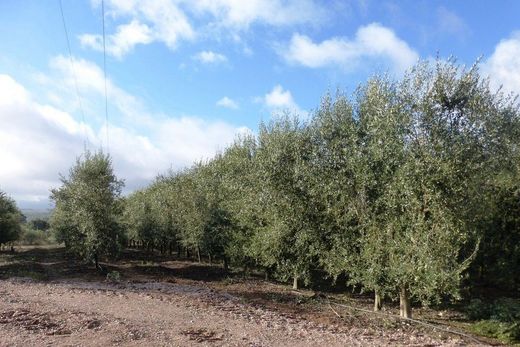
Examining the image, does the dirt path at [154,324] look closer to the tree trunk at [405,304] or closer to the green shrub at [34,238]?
the tree trunk at [405,304]

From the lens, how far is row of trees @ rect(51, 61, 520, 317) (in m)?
13.6

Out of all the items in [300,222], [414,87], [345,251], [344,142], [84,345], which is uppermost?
[414,87]

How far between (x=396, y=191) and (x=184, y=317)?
8.40 meters

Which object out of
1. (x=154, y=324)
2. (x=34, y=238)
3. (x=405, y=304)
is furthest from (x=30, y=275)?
(x=34, y=238)

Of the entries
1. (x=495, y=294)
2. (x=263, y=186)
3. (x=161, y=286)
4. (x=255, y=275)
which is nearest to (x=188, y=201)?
(x=255, y=275)

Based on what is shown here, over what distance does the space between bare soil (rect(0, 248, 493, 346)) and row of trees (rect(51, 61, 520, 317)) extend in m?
1.74

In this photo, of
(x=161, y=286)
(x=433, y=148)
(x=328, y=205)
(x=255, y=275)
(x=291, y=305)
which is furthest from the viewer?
(x=255, y=275)

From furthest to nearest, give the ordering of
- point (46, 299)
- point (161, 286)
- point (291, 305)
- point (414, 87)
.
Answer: point (161, 286)
point (291, 305)
point (46, 299)
point (414, 87)

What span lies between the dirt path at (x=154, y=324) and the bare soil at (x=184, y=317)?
26 mm

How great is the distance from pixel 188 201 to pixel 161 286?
1179cm

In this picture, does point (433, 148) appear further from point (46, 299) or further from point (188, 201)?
point (188, 201)

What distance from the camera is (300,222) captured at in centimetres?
1952

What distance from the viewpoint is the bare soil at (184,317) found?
10.6 meters

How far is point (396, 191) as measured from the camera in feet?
46.7
